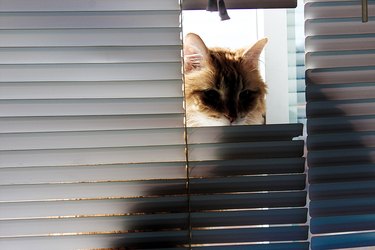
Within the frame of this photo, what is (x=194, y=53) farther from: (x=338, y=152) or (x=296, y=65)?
(x=338, y=152)

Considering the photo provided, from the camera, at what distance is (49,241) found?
1284mm

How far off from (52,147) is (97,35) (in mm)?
329

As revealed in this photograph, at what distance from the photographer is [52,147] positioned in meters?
1.29

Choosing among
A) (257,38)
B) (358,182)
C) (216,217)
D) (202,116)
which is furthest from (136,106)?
(358,182)

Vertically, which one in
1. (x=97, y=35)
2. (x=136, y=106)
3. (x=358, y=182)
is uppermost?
(x=97, y=35)

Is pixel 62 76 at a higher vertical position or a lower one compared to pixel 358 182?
higher

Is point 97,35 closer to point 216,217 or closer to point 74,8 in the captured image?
point 74,8

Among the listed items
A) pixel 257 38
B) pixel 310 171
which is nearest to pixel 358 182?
pixel 310 171

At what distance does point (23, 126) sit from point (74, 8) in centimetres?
35

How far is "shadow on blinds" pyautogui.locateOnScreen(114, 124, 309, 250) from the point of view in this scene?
1305 mm

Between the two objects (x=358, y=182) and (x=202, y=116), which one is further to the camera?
(x=202, y=116)

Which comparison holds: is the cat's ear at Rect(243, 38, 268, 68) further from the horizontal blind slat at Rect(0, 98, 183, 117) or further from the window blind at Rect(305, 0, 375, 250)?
the horizontal blind slat at Rect(0, 98, 183, 117)

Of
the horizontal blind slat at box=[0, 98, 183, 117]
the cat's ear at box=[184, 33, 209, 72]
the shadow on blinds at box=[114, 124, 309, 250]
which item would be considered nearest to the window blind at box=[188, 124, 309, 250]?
the shadow on blinds at box=[114, 124, 309, 250]

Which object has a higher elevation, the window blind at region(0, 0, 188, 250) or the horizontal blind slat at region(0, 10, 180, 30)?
the horizontal blind slat at region(0, 10, 180, 30)
